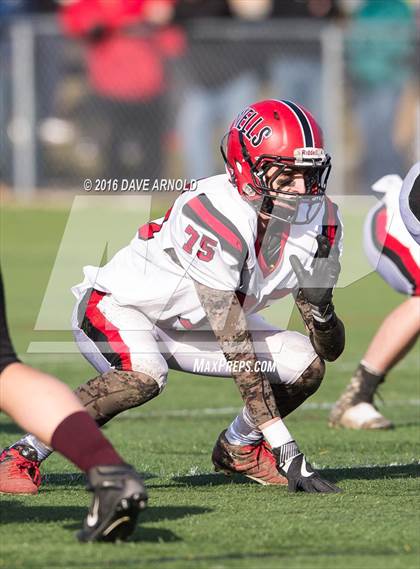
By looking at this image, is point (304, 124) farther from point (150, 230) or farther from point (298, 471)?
point (298, 471)

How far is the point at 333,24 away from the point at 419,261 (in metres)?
10.5

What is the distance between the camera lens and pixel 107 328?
14.9 ft

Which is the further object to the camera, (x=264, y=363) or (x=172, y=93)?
(x=172, y=93)

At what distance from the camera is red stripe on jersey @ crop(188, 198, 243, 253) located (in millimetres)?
4309

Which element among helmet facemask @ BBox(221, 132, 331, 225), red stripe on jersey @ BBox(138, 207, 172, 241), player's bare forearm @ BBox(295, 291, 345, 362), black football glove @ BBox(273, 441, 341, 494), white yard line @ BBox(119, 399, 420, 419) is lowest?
white yard line @ BBox(119, 399, 420, 419)

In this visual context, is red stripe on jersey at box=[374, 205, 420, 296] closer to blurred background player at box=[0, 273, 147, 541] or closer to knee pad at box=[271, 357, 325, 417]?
knee pad at box=[271, 357, 325, 417]

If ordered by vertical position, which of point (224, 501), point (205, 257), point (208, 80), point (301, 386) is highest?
point (205, 257)

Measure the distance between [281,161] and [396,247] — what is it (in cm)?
186

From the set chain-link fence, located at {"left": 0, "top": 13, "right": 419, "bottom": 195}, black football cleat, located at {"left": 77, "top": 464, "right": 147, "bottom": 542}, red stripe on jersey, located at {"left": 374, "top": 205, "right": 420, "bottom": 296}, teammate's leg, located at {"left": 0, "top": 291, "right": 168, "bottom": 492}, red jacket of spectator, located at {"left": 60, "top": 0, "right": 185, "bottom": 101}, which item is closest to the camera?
black football cleat, located at {"left": 77, "top": 464, "right": 147, "bottom": 542}

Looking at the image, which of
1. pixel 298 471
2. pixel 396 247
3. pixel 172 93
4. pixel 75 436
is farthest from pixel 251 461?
pixel 172 93

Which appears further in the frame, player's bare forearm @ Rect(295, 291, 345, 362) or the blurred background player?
player's bare forearm @ Rect(295, 291, 345, 362)

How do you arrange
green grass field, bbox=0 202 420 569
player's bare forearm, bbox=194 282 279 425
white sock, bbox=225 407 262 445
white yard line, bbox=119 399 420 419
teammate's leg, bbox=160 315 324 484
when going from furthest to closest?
white yard line, bbox=119 399 420 419, white sock, bbox=225 407 262 445, teammate's leg, bbox=160 315 324 484, player's bare forearm, bbox=194 282 279 425, green grass field, bbox=0 202 420 569

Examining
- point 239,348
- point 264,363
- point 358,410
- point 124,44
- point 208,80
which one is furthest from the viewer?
point 208,80

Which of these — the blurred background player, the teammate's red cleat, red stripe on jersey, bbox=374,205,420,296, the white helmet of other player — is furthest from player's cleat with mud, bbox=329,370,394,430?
the blurred background player
